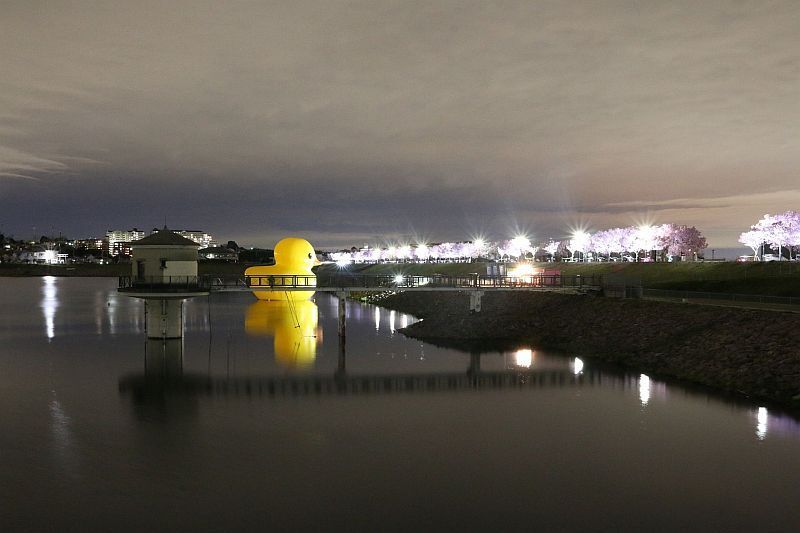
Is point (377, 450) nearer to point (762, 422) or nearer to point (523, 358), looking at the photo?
point (762, 422)

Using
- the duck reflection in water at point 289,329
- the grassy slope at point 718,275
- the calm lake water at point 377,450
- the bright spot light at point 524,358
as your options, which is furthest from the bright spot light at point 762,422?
the grassy slope at point 718,275

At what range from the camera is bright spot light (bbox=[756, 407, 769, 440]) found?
896 inches

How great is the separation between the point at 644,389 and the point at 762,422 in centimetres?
684

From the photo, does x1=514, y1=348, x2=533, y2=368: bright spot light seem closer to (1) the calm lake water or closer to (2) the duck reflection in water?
(1) the calm lake water

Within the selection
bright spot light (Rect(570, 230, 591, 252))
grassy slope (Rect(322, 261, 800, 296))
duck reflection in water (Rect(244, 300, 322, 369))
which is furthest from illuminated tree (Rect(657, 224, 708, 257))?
duck reflection in water (Rect(244, 300, 322, 369))

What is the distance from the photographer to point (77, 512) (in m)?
16.6

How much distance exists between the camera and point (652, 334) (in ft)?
129

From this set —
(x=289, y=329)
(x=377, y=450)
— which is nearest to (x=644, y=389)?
(x=377, y=450)

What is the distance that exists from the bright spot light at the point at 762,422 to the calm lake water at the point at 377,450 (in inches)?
4.4

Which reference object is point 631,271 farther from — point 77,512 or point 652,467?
point 77,512

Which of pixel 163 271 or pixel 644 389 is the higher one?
pixel 163 271

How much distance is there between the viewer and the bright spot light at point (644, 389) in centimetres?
2871

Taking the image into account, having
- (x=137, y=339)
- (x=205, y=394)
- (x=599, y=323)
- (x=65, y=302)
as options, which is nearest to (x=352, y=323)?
(x=137, y=339)

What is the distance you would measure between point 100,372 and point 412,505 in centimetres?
2639
